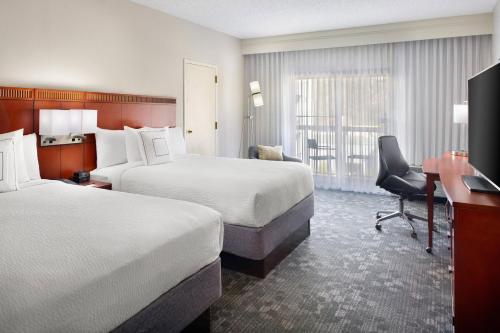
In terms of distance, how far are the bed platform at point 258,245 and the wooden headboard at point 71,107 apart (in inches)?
74.9

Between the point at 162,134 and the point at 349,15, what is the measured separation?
306 cm

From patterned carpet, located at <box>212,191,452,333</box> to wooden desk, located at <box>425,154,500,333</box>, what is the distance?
1.08ft

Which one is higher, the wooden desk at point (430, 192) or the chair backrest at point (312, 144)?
the chair backrest at point (312, 144)

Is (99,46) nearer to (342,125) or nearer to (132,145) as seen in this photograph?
(132,145)

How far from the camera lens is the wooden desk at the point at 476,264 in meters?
1.84

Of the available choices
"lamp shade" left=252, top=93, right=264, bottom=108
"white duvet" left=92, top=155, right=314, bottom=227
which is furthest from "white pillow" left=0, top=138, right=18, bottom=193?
"lamp shade" left=252, top=93, right=264, bottom=108

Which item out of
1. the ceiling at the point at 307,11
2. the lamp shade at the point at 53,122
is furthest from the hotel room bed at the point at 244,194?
the ceiling at the point at 307,11

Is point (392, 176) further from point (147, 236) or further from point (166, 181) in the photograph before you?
point (147, 236)

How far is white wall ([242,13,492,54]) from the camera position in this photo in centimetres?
491

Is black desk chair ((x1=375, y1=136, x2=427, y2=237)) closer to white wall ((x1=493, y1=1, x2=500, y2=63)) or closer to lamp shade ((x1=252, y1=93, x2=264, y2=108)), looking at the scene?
white wall ((x1=493, y1=1, x2=500, y2=63))

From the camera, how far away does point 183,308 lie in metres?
1.87

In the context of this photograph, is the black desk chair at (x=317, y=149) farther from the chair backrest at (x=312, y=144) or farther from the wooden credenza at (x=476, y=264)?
the wooden credenza at (x=476, y=264)

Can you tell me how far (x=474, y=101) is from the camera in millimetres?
2512

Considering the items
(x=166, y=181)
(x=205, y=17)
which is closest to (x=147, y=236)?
(x=166, y=181)
